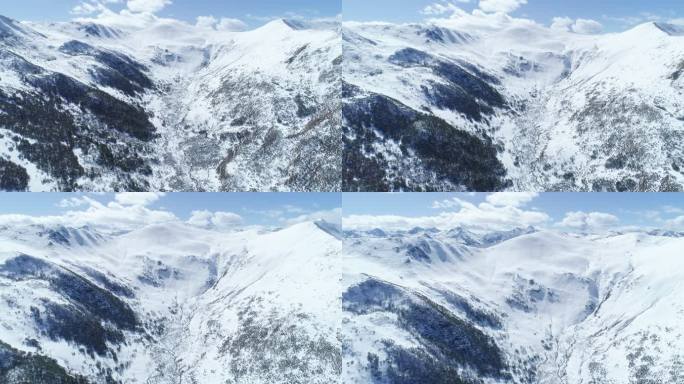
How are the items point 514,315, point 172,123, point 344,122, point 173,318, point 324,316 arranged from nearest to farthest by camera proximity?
point 324,316
point 344,122
point 173,318
point 172,123
point 514,315

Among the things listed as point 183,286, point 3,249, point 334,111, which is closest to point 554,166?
point 334,111

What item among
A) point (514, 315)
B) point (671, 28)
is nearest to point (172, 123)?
point (514, 315)

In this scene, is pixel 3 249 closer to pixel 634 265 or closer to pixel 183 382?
pixel 183 382

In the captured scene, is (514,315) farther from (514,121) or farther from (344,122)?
(344,122)

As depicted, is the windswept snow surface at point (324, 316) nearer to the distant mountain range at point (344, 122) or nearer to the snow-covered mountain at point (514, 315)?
the snow-covered mountain at point (514, 315)

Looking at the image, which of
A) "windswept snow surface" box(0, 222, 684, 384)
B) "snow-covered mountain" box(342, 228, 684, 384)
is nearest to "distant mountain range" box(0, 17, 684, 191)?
"windswept snow surface" box(0, 222, 684, 384)
